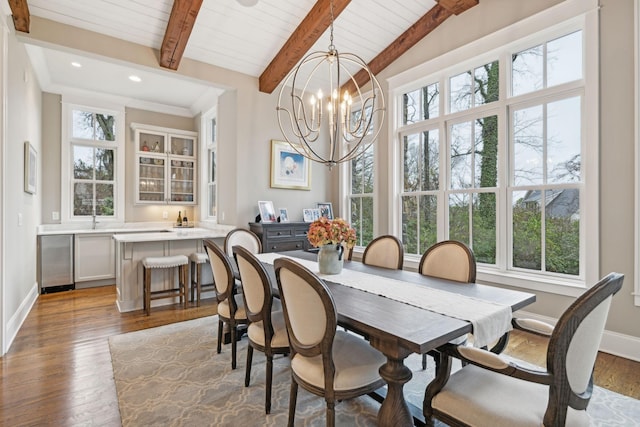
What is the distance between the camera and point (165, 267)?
3.94m

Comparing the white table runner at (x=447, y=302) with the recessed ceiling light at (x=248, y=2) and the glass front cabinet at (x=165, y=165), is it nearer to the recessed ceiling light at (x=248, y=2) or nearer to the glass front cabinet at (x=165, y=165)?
the recessed ceiling light at (x=248, y=2)

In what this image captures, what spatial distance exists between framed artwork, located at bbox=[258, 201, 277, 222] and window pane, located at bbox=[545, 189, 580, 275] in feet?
11.0

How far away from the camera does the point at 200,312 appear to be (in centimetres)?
387

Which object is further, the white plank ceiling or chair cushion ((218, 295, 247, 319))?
the white plank ceiling

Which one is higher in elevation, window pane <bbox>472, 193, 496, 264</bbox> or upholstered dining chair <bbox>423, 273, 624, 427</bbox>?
window pane <bbox>472, 193, 496, 264</bbox>

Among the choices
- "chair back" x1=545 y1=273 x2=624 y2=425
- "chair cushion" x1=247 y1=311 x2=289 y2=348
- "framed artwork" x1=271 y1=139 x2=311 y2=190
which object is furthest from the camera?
"framed artwork" x1=271 y1=139 x2=311 y2=190

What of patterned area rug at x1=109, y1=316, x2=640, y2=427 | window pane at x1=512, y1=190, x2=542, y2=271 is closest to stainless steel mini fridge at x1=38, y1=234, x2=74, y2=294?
patterned area rug at x1=109, y1=316, x2=640, y2=427

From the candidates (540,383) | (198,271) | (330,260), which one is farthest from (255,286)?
(198,271)

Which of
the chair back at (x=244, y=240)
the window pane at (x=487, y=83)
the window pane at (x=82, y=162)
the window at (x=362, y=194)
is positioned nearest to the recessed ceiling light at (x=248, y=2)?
the window at (x=362, y=194)

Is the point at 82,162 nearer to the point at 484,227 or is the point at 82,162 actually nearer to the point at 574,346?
the point at 484,227

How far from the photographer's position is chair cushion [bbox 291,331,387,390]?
154 cm

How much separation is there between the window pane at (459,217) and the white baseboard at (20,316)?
4555mm

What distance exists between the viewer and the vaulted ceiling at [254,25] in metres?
3.38

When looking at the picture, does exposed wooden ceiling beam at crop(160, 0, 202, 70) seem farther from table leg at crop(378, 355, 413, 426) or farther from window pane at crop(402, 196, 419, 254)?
table leg at crop(378, 355, 413, 426)
